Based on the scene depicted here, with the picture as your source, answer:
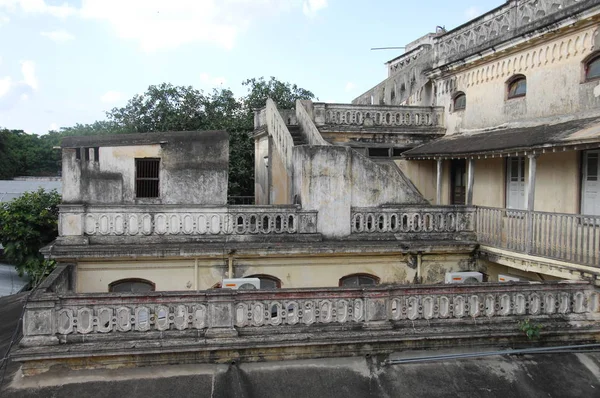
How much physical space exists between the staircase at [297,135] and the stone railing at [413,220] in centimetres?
418

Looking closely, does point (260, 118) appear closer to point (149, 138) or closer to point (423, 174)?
point (423, 174)

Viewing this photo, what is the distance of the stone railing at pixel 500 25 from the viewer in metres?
12.4

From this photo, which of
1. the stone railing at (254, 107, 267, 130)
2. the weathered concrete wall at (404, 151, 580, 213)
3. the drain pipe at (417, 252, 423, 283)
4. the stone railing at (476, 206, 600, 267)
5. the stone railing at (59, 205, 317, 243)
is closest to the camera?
the stone railing at (476, 206, 600, 267)

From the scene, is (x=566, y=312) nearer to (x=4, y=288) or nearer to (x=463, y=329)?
(x=463, y=329)

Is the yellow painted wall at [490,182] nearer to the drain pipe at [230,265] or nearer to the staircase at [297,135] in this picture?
the staircase at [297,135]

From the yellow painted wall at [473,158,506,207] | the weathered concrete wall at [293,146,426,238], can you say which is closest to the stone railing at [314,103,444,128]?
the yellow painted wall at [473,158,506,207]

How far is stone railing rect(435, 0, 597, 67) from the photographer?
1237 centimetres

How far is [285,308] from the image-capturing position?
8484mm

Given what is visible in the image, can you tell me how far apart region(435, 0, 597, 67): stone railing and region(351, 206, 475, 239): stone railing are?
17.7 ft

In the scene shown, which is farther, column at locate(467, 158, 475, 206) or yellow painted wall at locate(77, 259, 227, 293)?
column at locate(467, 158, 475, 206)

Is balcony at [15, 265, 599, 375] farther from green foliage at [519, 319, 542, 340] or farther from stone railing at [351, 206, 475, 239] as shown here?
stone railing at [351, 206, 475, 239]

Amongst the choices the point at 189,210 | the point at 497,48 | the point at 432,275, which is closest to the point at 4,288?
the point at 189,210

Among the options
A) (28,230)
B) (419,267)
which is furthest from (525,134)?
(28,230)

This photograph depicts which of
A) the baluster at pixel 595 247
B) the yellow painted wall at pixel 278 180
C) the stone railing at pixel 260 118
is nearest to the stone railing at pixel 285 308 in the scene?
the baluster at pixel 595 247
